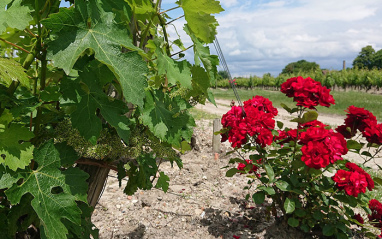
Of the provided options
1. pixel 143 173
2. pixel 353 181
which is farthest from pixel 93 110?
pixel 353 181

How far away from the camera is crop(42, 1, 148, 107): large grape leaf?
79 cm

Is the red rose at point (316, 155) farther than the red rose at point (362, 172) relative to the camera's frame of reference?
No

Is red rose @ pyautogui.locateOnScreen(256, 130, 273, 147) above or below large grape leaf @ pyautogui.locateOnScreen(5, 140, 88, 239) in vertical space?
below

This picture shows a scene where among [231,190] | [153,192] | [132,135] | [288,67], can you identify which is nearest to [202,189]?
[231,190]

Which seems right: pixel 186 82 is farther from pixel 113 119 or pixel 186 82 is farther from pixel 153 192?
Answer: pixel 153 192

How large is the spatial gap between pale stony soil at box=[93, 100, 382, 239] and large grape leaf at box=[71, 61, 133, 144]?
1883 millimetres

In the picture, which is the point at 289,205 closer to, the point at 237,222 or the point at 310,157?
the point at 310,157

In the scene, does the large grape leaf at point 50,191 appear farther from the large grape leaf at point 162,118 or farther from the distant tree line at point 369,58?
the distant tree line at point 369,58

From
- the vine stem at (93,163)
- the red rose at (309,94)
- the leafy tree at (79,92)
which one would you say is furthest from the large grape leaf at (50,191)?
the red rose at (309,94)

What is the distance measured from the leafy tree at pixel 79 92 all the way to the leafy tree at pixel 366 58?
77.6 m

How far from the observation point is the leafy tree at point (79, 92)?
814 mm

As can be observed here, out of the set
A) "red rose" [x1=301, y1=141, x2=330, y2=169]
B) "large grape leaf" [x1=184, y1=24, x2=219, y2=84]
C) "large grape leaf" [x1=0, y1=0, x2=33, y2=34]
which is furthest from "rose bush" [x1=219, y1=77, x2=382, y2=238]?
"large grape leaf" [x1=0, y1=0, x2=33, y2=34]

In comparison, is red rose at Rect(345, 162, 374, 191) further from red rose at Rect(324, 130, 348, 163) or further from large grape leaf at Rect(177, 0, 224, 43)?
large grape leaf at Rect(177, 0, 224, 43)

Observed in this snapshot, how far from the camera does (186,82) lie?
1051 mm
